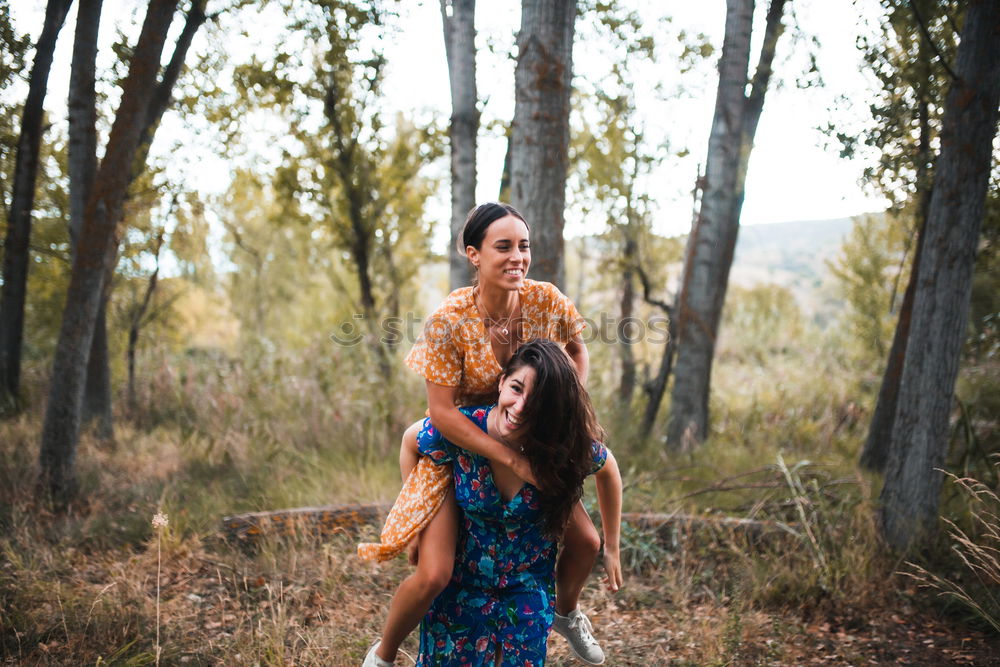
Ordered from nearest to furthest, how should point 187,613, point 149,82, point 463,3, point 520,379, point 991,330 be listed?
1. point 520,379
2. point 187,613
3. point 149,82
4. point 463,3
5. point 991,330

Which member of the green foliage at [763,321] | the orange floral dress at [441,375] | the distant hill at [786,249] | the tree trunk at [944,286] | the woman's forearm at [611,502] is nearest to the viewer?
the orange floral dress at [441,375]

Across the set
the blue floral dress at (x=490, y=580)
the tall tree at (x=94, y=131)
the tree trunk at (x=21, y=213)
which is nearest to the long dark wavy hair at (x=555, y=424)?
the blue floral dress at (x=490, y=580)

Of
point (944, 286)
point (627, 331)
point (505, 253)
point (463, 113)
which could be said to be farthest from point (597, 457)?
point (627, 331)

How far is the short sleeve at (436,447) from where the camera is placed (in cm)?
260

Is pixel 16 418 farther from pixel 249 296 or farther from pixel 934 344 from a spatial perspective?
pixel 249 296

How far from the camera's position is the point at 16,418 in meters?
7.41

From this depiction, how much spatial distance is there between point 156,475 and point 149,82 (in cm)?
331

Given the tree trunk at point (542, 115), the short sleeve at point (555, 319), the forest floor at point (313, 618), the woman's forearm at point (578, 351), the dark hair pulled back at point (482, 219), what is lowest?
the forest floor at point (313, 618)

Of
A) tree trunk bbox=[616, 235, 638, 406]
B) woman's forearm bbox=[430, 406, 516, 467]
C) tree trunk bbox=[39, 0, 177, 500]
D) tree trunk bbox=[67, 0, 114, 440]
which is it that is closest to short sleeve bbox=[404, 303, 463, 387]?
woman's forearm bbox=[430, 406, 516, 467]

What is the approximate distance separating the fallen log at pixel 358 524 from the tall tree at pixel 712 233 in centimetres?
222

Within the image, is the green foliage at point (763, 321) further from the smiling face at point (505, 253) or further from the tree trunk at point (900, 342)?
the smiling face at point (505, 253)

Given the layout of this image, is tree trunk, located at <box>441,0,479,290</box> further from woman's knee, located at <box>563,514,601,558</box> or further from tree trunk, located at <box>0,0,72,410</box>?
tree trunk, located at <box>0,0,72,410</box>

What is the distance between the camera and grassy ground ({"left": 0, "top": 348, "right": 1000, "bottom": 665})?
330 cm

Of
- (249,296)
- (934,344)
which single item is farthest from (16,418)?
(249,296)
